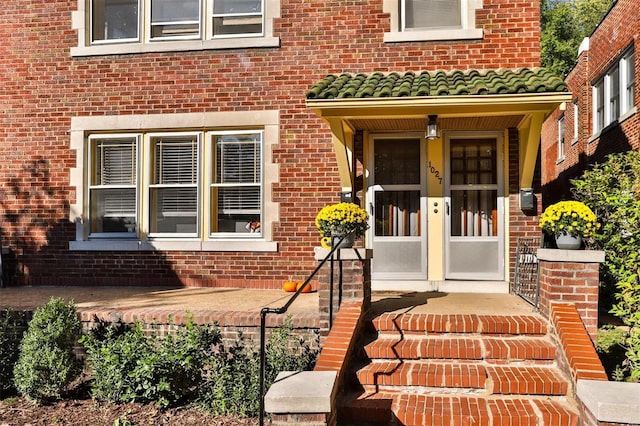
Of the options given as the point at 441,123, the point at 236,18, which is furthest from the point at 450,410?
the point at 236,18

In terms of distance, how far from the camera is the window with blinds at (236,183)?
8.59 metres

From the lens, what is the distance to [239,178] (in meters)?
8.65

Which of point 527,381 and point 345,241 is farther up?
point 345,241

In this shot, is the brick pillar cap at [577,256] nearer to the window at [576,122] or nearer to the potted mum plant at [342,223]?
the potted mum plant at [342,223]

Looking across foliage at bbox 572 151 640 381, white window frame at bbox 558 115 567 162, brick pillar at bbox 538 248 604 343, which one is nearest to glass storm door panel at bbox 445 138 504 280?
foliage at bbox 572 151 640 381

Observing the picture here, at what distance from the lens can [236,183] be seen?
8.62 meters

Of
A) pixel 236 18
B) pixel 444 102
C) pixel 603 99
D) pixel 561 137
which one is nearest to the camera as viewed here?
pixel 444 102

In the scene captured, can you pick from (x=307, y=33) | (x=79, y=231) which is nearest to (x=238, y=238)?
(x=79, y=231)

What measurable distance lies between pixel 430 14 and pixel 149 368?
21.1 ft

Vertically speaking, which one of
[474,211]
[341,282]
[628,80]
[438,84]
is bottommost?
[341,282]

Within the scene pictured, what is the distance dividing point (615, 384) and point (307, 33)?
6.49 metres

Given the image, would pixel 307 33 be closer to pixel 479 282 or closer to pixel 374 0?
pixel 374 0

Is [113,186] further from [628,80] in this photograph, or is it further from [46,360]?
[628,80]

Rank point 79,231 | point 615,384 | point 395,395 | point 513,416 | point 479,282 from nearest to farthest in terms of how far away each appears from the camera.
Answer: point 615,384
point 513,416
point 395,395
point 479,282
point 79,231
